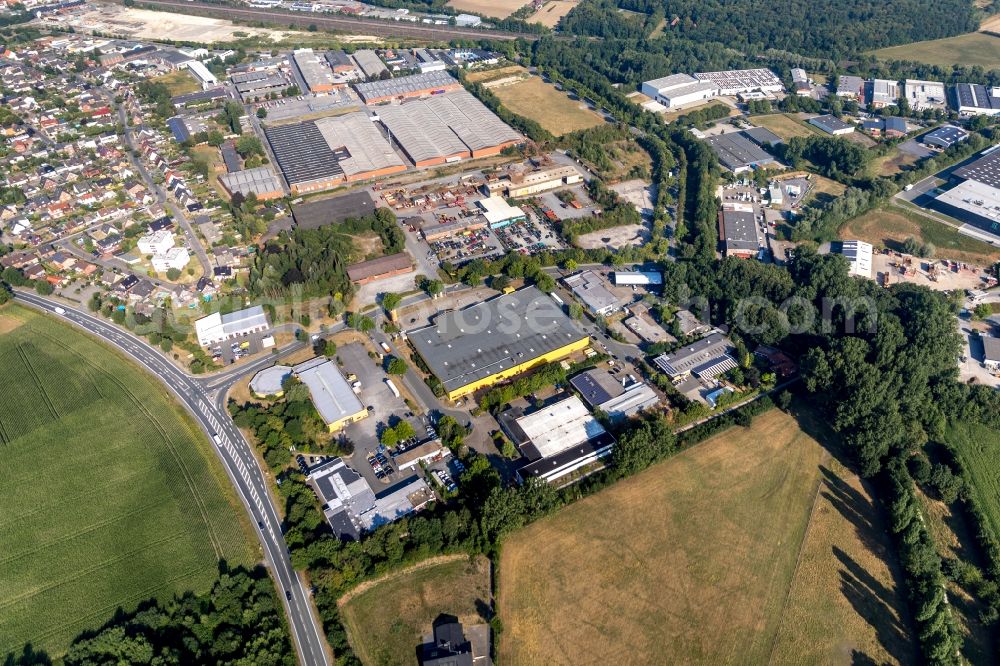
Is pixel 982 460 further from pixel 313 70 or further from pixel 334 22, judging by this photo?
pixel 334 22

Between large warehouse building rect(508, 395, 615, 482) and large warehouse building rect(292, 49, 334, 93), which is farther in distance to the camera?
large warehouse building rect(292, 49, 334, 93)

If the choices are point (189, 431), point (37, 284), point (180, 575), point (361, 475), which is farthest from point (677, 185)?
point (37, 284)

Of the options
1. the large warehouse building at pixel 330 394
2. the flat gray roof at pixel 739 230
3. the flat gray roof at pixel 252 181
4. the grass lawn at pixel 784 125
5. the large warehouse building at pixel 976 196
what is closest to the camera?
the large warehouse building at pixel 330 394

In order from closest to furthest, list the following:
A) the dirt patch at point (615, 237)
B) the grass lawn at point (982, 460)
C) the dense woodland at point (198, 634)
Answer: the dense woodland at point (198, 634) < the grass lawn at point (982, 460) < the dirt patch at point (615, 237)

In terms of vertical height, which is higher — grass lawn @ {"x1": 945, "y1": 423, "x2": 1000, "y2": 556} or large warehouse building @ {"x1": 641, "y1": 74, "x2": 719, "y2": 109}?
large warehouse building @ {"x1": 641, "y1": 74, "x2": 719, "y2": 109}

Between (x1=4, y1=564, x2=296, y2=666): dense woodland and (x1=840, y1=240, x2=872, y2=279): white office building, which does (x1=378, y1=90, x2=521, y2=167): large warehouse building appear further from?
(x1=4, y1=564, x2=296, y2=666): dense woodland

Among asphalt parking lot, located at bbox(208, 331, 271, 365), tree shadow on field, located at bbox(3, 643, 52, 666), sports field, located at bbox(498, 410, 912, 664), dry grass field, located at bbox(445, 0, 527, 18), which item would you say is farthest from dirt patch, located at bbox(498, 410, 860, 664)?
dry grass field, located at bbox(445, 0, 527, 18)

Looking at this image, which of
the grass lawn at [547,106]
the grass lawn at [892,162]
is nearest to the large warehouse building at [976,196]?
the grass lawn at [892,162]

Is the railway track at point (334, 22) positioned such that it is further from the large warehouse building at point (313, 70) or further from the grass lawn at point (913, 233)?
the grass lawn at point (913, 233)
